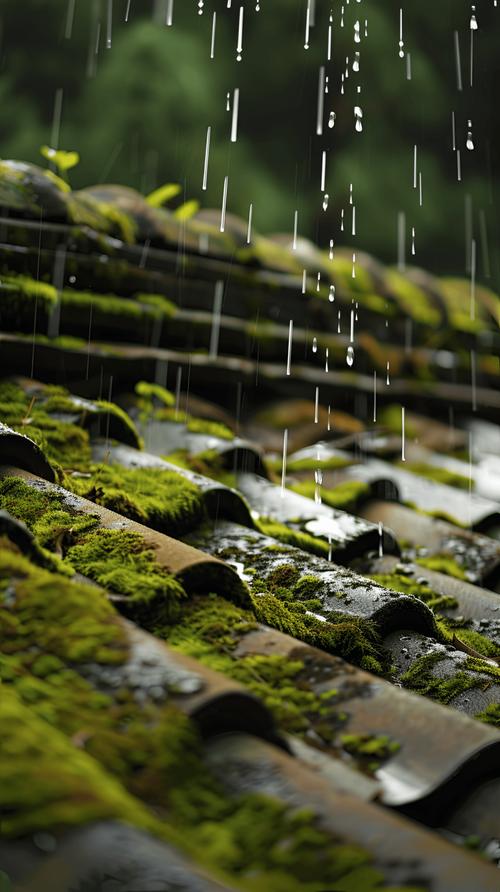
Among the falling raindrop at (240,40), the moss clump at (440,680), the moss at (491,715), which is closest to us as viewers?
the moss at (491,715)

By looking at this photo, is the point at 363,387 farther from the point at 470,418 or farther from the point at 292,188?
the point at 292,188

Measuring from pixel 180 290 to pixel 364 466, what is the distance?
1.91 meters

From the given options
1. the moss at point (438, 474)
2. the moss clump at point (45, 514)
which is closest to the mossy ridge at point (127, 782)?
the moss clump at point (45, 514)

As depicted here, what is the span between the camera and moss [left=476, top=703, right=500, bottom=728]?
2.05 m

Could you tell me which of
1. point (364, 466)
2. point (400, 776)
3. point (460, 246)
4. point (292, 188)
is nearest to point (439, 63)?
point (460, 246)

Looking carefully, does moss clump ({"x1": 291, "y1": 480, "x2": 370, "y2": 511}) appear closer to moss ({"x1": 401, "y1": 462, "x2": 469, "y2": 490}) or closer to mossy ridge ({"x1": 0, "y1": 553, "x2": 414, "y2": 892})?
moss ({"x1": 401, "y1": 462, "x2": 469, "y2": 490})

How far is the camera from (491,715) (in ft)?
6.79

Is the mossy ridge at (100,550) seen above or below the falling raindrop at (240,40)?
below

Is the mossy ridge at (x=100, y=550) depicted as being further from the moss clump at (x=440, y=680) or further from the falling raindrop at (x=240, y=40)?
the falling raindrop at (x=240, y=40)

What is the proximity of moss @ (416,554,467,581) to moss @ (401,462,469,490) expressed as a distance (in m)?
1.54

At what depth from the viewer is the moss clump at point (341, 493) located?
4119 millimetres

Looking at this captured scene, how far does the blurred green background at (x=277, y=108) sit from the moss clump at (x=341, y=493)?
8882mm

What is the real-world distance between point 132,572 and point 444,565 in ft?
6.70

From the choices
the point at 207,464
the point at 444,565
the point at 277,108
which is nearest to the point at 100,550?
the point at 207,464
